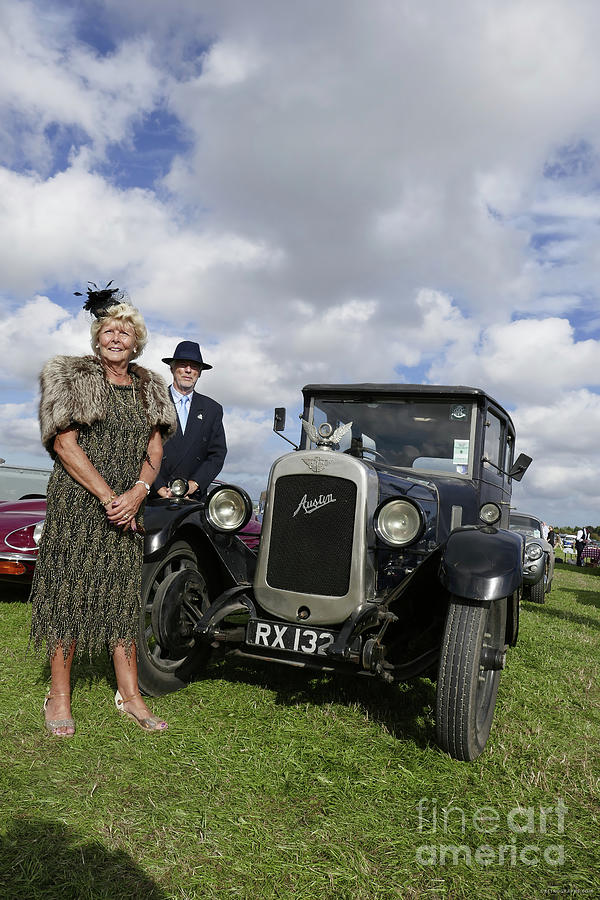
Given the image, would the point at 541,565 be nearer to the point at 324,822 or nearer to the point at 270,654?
the point at 270,654

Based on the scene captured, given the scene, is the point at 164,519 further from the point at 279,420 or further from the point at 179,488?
the point at 279,420

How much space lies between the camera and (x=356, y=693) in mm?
3564

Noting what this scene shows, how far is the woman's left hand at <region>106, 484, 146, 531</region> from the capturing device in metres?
2.80

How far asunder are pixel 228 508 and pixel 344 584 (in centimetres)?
86

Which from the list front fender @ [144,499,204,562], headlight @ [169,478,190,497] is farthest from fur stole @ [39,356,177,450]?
headlight @ [169,478,190,497]

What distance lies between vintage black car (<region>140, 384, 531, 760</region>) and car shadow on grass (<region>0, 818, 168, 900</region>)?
1117mm

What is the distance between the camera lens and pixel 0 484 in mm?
8023

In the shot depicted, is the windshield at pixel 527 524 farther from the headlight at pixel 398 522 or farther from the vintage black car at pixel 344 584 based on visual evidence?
the headlight at pixel 398 522

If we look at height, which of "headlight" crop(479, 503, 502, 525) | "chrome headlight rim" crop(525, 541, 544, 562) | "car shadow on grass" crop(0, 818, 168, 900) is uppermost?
"headlight" crop(479, 503, 502, 525)

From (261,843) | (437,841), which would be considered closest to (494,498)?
(437,841)

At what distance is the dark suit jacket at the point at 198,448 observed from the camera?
413 centimetres

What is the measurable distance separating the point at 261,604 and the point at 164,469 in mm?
1322

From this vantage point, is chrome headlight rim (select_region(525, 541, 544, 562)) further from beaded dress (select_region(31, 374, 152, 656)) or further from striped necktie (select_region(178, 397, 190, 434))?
beaded dress (select_region(31, 374, 152, 656))

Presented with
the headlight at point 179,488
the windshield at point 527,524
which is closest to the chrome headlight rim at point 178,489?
the headlight at point 179,488
